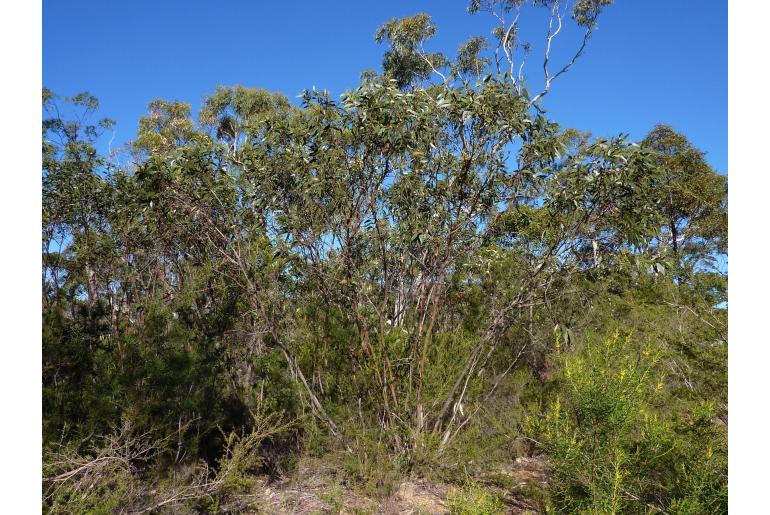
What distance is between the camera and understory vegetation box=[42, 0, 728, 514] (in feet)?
10.2

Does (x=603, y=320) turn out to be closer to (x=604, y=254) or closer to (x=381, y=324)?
(x=604, y=254)

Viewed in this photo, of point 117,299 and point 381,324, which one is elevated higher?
point 117,299

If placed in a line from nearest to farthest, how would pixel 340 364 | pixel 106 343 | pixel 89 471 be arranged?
pixel 89 471, pixel 106 343, pixel 340 364

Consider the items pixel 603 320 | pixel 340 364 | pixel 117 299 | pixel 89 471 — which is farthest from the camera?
pixel 603 320

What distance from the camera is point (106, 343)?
4.31m

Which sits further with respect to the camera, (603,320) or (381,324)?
(603,320)

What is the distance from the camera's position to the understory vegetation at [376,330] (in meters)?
3.10

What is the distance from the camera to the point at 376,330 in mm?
4559

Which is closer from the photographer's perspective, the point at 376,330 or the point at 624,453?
the point at 624,453

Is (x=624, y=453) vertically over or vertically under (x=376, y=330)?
under

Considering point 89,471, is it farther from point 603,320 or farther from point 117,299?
point 603,320

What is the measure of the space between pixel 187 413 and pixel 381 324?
1597mm

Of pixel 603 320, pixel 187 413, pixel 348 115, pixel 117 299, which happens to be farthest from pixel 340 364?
pixel 603 320
